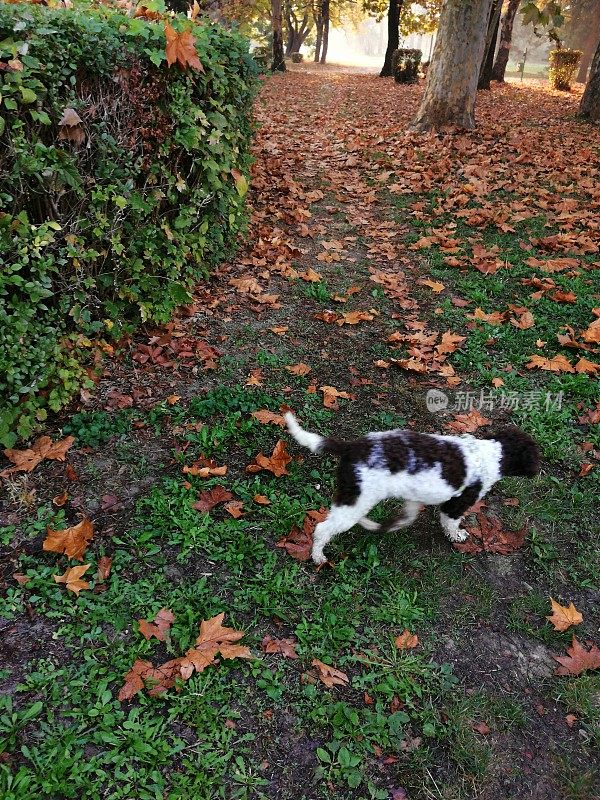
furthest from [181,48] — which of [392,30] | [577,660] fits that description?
[392,30]

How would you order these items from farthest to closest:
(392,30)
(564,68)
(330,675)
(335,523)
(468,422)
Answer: (564,68), (392,30), (468,422), (335,523), (330,675)

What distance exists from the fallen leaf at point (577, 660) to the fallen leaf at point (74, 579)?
253cm

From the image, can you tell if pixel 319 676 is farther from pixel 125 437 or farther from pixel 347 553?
pixel 125 437

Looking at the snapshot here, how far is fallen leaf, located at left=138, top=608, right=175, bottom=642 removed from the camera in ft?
9.20

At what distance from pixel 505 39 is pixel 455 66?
41.8 ft

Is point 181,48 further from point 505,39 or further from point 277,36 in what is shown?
point 505,39

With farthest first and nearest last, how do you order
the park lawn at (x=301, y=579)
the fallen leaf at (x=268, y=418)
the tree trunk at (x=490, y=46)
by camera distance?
the tree trunk at (x=490, y=46), the fallen leaf at (x=268, y=418), the park lawn at (x=301, y=579)

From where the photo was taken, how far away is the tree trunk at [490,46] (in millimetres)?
16359

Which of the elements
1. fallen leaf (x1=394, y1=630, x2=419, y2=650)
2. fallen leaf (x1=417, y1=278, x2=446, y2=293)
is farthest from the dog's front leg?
fallen leaf (x1=417, y1=278, x2=446, y2=293)

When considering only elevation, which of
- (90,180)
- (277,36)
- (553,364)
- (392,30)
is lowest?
(553,364)

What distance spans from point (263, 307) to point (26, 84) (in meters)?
2.95

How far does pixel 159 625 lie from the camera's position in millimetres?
2857

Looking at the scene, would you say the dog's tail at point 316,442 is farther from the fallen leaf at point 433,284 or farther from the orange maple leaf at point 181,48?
the fallen leaf at point 433,284

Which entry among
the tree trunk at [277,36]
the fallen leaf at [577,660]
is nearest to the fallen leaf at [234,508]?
the fallen leaf at [577,660]
